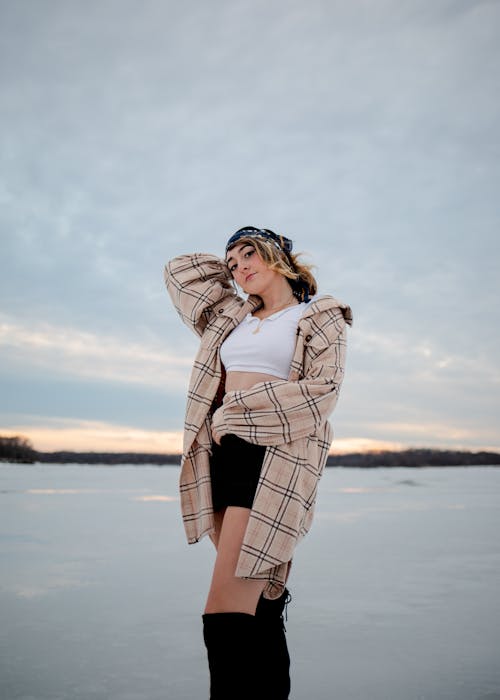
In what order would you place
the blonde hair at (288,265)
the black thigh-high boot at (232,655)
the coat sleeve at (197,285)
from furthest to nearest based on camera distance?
the coat sleeve at (197,285) → the blonde hair at (288,265) → the black thigh-high boot at (232,655)

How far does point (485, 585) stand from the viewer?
3.35 m

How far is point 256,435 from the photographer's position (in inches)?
64.4

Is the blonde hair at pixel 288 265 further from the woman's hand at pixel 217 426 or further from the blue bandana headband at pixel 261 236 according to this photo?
the woman's hand at pixel 217 426

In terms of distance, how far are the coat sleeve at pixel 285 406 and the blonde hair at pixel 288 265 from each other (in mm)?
361

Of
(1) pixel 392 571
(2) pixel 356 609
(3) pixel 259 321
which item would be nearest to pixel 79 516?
(1) pixel 392 571

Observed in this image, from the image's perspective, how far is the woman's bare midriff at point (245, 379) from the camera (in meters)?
1.79

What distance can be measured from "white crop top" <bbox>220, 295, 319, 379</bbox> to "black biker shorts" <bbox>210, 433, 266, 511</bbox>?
237 mm

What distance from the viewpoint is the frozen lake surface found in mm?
2000

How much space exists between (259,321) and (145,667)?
52.0 inches

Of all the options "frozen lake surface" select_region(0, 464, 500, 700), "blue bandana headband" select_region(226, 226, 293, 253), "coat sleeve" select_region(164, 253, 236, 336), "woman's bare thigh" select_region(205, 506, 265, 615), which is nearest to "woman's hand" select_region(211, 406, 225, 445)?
"woman's bare thigh" select_region(205, 506, 265, 615)

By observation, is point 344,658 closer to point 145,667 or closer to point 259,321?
point 145,667

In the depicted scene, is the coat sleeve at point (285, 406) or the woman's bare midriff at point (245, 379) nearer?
the coat sleeve at point (285, 406)

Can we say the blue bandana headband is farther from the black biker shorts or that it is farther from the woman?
the black biker shorts

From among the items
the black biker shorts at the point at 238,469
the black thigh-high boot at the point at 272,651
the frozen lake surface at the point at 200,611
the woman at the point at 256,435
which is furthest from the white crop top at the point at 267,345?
the frozen lake surface at the point at 200,611
